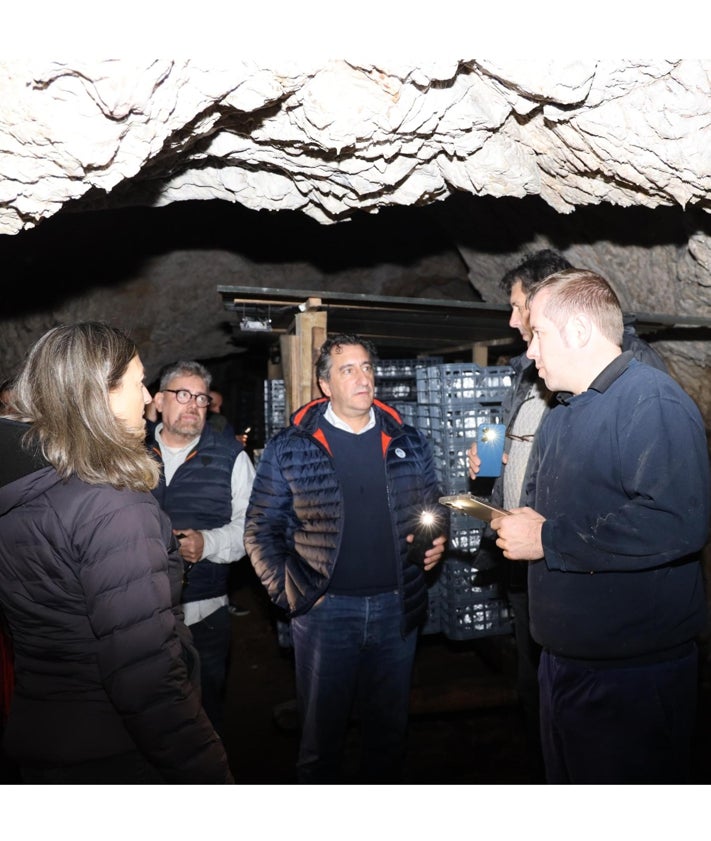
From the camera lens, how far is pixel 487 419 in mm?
4410

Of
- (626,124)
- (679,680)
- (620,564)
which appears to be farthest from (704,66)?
(679,680)

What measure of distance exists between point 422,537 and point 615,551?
4.60ft

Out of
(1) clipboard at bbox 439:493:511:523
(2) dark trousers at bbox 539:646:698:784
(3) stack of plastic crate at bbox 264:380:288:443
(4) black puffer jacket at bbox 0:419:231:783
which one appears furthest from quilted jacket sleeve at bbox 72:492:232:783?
(3) stack of plastic crate at bbox 264:380:288:443

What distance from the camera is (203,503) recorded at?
3.52 m

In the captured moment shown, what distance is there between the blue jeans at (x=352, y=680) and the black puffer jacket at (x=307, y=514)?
0.35 feet

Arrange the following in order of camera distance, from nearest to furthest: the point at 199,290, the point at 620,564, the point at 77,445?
the point at 77,445 → the point at 620,564 → the point at 199,290

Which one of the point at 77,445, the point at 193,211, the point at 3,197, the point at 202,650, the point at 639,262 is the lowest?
the point at 202,650

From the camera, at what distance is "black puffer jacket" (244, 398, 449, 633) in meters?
3.06

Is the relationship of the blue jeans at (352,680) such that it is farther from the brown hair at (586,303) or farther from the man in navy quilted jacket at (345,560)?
the brown hair at (586,303)

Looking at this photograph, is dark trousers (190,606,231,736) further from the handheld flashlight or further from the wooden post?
the wooden post

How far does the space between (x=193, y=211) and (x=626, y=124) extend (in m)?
5.33

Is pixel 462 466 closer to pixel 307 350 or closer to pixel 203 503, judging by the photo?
pixel 307 350

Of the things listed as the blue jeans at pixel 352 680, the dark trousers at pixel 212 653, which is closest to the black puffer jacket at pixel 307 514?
the blue jeans at pixel 352 680
